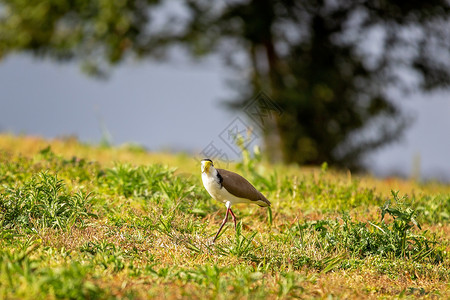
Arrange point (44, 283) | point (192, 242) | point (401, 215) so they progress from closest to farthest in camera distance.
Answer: point (44, 283)
point (401, 215)
point (192, 242)

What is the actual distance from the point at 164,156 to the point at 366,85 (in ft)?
21.9

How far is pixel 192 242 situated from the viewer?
16.9ft

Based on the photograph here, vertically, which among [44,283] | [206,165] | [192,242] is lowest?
[192,242]

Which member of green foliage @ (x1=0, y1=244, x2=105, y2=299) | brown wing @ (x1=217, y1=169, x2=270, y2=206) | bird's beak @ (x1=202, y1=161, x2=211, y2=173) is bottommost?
green foliage @ (x1=0, y1=244, x2=105, y2=299)

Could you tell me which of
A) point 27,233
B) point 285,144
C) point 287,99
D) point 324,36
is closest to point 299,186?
point 27,233

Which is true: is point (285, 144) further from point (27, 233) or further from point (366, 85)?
point (27, 233)

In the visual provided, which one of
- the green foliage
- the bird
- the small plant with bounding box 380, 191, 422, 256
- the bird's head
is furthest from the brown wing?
the green foliage

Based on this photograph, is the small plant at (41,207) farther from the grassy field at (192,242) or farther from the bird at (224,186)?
the bird at (224,186)

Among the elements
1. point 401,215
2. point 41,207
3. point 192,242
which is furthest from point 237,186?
point 41,207

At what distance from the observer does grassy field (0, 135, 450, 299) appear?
385cm

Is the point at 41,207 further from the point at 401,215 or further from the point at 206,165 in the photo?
the point at 401,215

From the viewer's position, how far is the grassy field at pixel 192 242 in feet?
12.6

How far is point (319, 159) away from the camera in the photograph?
15.3 m

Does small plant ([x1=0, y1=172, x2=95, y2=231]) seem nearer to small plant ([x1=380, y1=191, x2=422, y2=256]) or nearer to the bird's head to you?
the bird's head
